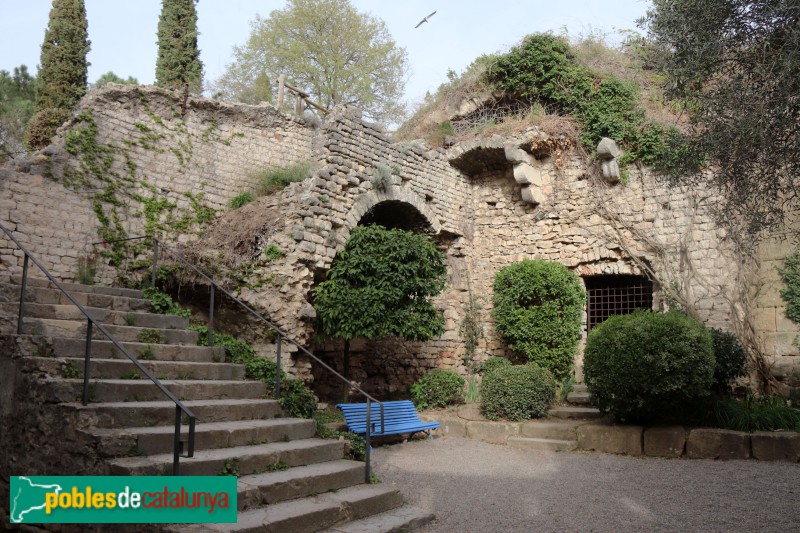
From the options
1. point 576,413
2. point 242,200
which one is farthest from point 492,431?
point 242,200

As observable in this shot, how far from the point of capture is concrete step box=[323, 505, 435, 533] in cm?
449

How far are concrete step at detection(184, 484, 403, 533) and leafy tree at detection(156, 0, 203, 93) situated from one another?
13.1m

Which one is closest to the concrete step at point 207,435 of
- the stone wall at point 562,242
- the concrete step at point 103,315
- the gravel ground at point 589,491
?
the gravel ground at point 589,491

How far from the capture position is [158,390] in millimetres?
5250

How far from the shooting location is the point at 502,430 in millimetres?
8461

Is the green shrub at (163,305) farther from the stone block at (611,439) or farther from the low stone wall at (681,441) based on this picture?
the stone block at (611,439)

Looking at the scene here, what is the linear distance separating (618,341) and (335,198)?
4.71 metres

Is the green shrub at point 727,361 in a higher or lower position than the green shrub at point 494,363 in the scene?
higher

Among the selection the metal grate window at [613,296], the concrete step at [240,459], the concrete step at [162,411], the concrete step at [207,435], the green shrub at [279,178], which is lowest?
the concrete step at [240,459]

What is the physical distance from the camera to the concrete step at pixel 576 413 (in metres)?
8.59

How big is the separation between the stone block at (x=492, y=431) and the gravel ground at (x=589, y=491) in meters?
0.59

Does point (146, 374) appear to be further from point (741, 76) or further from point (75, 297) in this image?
point (741, 76)

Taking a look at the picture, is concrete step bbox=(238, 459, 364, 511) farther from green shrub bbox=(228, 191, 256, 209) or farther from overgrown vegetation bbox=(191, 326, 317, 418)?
green shrub bbox=(228, 191, 256, 209)

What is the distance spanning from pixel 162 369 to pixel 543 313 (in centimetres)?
682
